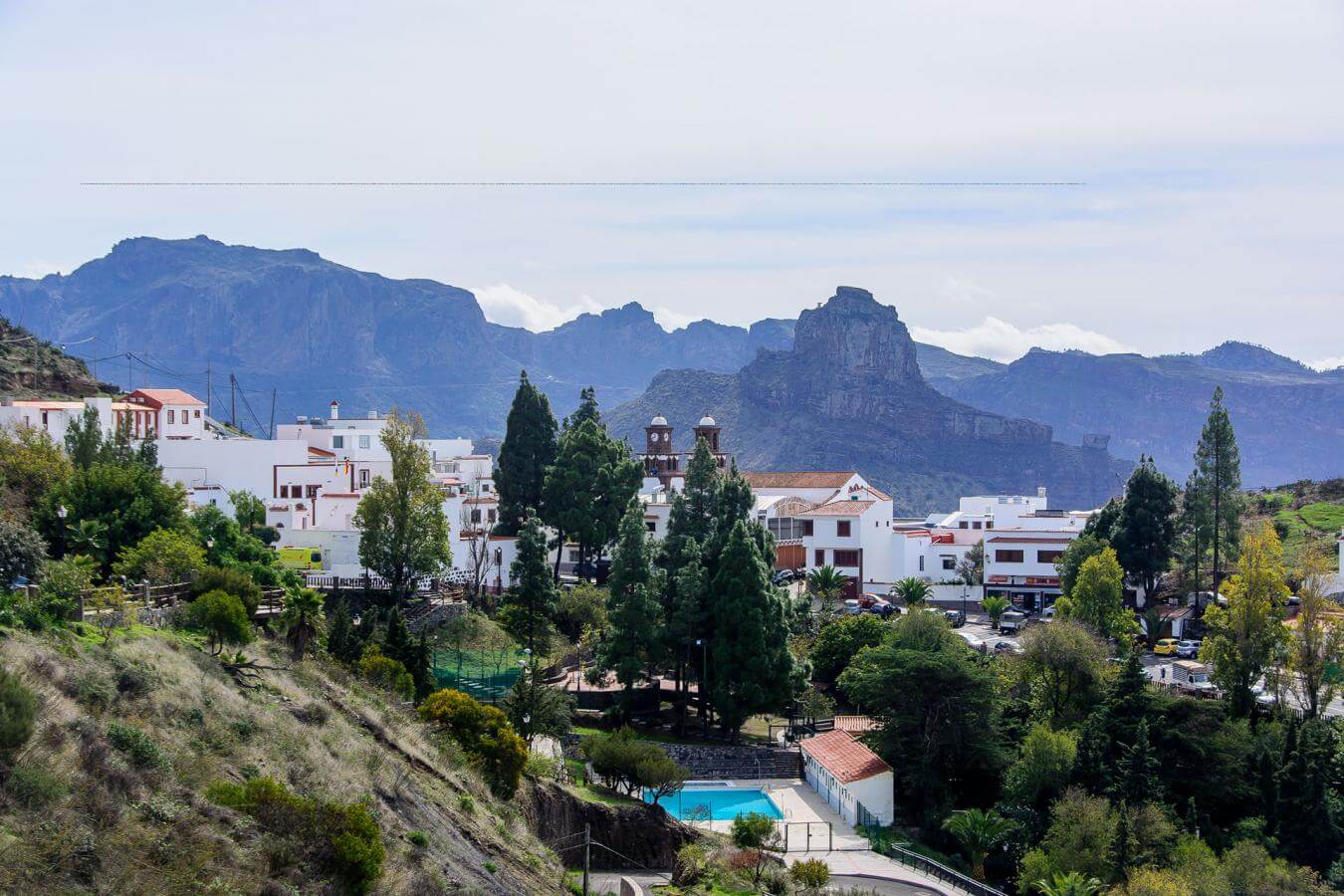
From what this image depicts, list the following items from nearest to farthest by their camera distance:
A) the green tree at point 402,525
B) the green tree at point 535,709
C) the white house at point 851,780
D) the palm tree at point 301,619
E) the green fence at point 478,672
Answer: the palm tree at point 301,619
the green tree at point 535,709
the white house at point 851,780
the green fence at point 478,672
the green tree at point 402,525

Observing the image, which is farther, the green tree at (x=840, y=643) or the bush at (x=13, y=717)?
the green tree at (x=840, y=643)

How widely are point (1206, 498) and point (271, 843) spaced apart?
3837 centimetres

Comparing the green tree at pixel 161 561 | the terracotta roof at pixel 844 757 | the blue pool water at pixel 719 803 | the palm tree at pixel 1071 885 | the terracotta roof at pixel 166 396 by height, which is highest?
the terracotta roof at pixel 166 396

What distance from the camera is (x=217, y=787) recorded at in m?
15.7

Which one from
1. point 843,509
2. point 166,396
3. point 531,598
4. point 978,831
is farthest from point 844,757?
point 166,396

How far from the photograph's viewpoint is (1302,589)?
35562 millimetres

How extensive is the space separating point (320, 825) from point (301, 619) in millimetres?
10615

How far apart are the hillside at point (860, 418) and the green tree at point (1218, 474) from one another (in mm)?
121875

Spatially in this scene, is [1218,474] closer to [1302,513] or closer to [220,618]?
[1302,513]

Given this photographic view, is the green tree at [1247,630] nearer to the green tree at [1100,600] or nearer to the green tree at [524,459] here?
the green tree at [1100,600]

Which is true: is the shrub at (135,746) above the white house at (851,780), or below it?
above

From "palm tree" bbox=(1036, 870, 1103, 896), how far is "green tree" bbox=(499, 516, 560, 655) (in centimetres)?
1474

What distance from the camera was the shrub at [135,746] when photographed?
15.8 meters

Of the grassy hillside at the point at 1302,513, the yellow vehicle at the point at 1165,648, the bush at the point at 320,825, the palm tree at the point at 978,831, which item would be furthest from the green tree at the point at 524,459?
the bush at the point at 320,825
